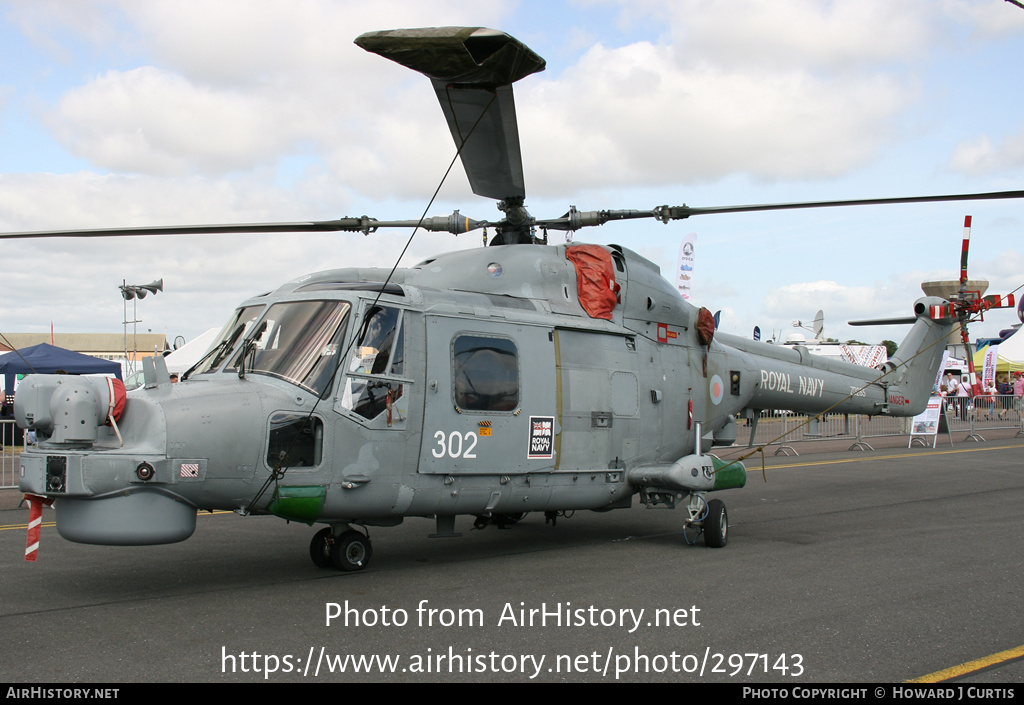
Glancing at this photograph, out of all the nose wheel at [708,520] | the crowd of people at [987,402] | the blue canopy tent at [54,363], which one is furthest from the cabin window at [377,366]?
the crowd of people at [987,402]

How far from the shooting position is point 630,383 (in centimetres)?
964

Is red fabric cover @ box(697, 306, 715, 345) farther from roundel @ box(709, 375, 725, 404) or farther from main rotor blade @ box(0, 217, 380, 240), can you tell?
main rotor blade @ box(0, 217, 380, 240)

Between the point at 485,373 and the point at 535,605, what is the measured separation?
2.39 meters

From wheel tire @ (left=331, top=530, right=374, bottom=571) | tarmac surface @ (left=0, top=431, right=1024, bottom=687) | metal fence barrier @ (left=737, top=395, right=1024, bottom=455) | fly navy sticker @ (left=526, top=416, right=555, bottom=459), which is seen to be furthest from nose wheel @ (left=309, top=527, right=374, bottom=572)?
metal fence barrier @ (left=737, top=395, right=1024, bottom=455)

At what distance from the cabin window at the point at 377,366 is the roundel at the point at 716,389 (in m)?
5.05

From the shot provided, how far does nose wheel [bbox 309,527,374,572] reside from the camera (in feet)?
25.1

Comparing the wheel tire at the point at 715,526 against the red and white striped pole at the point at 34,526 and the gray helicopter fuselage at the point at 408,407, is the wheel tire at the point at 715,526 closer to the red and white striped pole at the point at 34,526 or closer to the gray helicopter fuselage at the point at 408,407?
the gray helicopter fuselage at the point at 408,407

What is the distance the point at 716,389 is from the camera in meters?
11.1

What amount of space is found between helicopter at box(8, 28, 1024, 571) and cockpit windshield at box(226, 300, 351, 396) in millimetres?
18

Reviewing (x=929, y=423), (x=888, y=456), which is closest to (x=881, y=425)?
(x=929, y=423)

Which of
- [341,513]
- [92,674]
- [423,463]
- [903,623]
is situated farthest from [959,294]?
[92,674]

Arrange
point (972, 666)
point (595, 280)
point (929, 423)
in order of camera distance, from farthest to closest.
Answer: point (929, 423) → point (595, 280) → point (972, 666)

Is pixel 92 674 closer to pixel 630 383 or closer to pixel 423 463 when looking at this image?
pixel 423 463

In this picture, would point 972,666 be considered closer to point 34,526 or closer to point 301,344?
point 301,344
